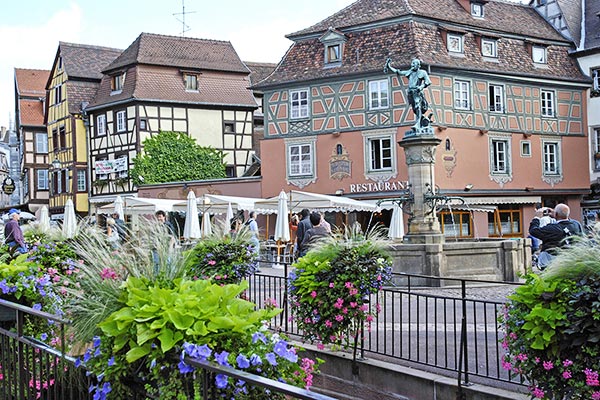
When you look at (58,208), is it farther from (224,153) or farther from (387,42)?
(387,42)

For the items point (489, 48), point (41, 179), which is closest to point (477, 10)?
point (489, 48)

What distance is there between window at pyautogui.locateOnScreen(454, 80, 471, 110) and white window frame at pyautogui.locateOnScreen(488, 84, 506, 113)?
1425 millimetres

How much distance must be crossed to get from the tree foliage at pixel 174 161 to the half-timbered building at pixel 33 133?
1515 centimetres

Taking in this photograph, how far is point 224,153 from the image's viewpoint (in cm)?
4475

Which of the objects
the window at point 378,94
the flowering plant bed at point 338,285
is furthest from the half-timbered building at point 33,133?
the flowering plant bed at point 338,285

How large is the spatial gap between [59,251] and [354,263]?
4.66 metres

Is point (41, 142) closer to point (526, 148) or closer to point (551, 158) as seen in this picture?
point (526, 148)

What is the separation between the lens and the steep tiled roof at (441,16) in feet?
113

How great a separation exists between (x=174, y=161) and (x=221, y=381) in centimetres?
3905

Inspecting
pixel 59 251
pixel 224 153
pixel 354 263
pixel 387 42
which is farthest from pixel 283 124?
pixel 354 263

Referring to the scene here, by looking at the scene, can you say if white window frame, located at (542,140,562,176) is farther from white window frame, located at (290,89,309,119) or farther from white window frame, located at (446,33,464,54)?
white window frame, located at (290,89,309,119)

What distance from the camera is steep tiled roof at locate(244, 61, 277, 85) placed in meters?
50.3

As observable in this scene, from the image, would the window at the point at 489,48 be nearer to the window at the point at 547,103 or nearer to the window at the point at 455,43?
the window at the point at 455,43

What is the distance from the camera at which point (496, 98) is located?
117ft
